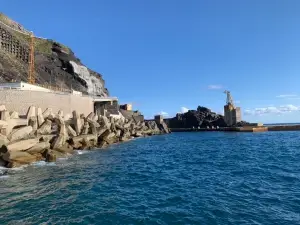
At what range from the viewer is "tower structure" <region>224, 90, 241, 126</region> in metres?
115

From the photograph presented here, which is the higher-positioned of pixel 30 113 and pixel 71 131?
pixel 30 113

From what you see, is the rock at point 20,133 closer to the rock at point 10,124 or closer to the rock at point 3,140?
the rock at point 10,124

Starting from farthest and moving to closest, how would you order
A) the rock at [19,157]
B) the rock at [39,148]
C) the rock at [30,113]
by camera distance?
the rock at [30,113], the rock at [39,148], the rock at [19,157]

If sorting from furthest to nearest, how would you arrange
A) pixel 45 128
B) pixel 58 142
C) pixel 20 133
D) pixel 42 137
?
1. pixel 45 128
2. pixel 58 142
3. pixel 42 137
4. pixel 20 133

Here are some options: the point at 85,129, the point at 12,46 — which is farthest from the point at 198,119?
the point at 85,129

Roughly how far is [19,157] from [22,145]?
1.28 meters

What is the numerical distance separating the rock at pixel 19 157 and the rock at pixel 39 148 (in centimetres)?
86

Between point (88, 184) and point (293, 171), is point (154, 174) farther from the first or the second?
point (293, 171)

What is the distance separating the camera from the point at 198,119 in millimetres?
127125

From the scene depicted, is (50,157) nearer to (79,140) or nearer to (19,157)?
(19,157)

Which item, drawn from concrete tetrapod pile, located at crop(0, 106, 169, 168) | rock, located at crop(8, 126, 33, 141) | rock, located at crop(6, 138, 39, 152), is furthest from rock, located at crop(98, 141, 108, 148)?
rock, located at crop(6, 138, 39, 152)

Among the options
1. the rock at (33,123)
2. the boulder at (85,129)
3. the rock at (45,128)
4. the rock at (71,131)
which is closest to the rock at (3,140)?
the rock at (45,128)

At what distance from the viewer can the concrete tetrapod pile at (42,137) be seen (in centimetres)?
2234

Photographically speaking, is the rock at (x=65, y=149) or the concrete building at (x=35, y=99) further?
the concrete building at (x=35, y=99)
